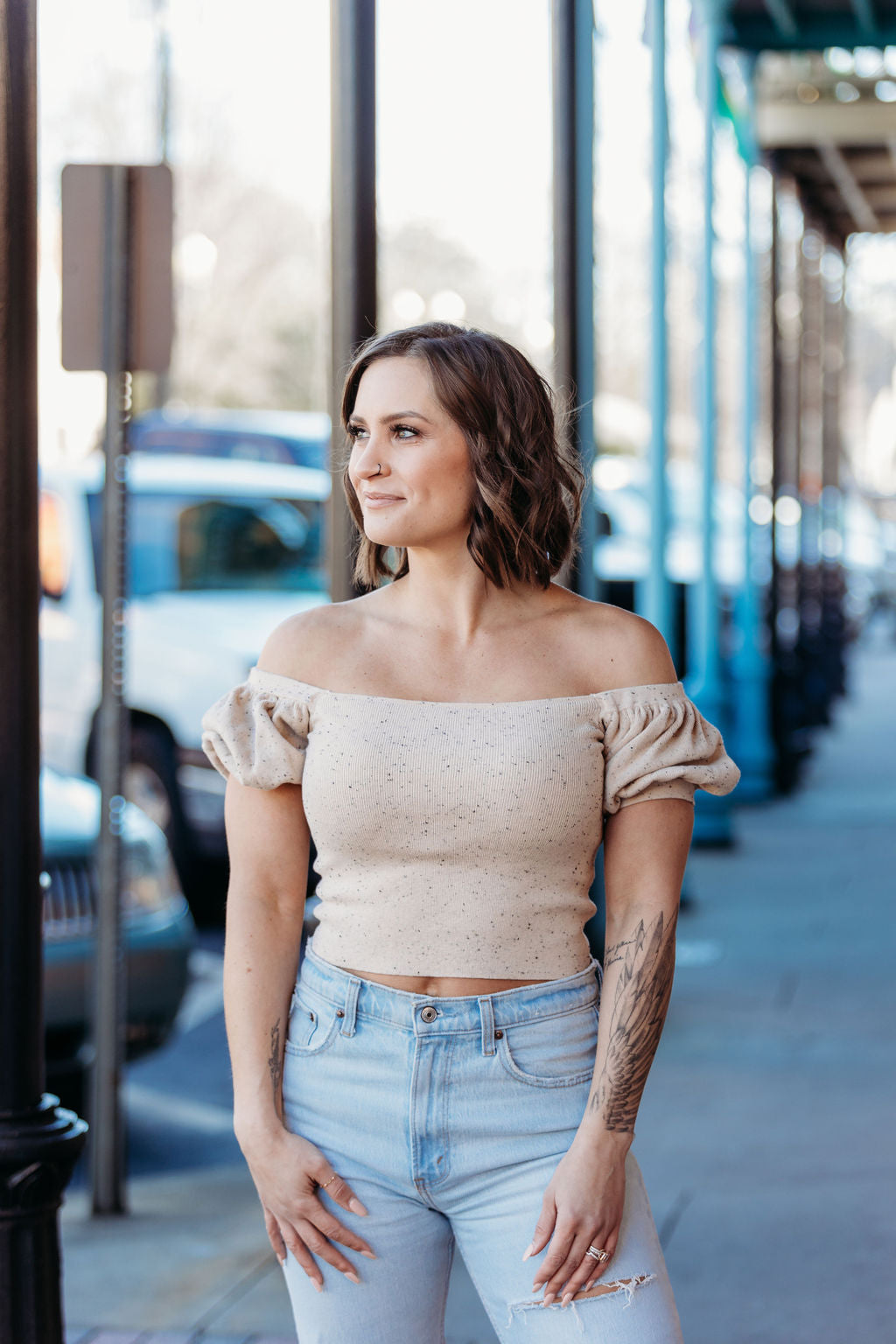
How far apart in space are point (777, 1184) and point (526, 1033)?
2.79m

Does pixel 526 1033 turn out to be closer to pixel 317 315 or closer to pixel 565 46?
pixel 565 46

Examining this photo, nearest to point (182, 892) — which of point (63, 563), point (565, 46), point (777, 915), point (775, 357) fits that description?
point (63, 563)

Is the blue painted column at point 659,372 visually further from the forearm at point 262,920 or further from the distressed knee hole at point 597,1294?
the distressed knee hole at point 597,1294

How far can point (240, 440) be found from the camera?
37.1 ft

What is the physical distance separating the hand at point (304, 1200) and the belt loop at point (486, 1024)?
0.22m

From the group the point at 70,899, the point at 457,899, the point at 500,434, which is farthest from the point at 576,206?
the point at 457,899

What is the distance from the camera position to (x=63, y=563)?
8062 millimetres

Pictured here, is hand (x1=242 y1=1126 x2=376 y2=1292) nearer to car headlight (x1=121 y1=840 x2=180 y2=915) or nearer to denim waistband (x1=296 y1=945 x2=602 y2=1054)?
denim waistband (x1=296 y1=945 x2=602 y2=1054)

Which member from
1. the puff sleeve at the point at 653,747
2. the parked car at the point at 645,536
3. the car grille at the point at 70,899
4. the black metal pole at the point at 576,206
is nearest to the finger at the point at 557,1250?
the puff sleeve at the point at 653,747

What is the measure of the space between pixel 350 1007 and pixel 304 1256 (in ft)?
0.91

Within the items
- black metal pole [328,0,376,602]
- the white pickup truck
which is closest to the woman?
black metal pole [328,0,376,602]

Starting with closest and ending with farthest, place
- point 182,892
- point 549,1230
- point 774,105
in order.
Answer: point 549,1230 < point 182,892 < point 774,105

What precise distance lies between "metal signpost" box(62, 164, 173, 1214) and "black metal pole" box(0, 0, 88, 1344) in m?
1.59

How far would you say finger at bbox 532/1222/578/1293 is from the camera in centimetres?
183
